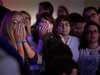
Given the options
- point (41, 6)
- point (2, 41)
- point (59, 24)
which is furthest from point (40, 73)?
point (41, 6)

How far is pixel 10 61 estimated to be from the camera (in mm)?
356

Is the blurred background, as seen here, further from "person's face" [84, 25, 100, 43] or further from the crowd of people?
"person's face" [84, 25, 100, 43]

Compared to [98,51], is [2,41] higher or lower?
higher

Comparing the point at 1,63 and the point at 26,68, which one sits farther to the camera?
the point at 26,68

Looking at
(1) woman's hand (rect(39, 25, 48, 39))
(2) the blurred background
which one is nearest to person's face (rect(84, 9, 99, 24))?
(1) woman's hand (rect(39, 25, 48, 39))

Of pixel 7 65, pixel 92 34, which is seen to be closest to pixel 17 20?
pixel 7 65

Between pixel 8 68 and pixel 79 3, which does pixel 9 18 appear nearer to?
pixel 8 68

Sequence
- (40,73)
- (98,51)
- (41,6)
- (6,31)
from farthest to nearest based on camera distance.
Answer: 1. (41,6)
2. (98,51)
3. (40,73)
4. (6,31)

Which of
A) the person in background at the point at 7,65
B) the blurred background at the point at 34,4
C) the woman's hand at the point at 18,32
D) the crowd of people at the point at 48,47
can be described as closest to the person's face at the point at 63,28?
the crowd of people at the point at 48,47

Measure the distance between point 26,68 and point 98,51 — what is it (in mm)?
861

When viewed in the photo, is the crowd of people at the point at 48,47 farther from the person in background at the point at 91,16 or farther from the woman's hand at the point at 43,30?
the person in background at the point at 91,16

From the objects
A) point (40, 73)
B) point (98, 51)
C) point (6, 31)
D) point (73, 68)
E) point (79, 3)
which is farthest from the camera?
point (79, 3)

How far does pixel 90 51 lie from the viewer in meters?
1.44

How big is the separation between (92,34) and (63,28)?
363 millimetres
